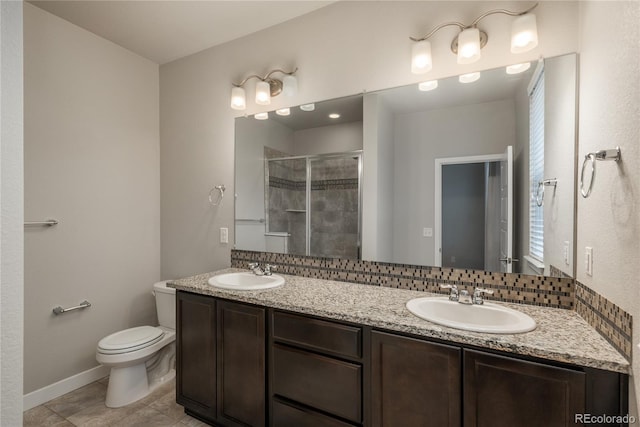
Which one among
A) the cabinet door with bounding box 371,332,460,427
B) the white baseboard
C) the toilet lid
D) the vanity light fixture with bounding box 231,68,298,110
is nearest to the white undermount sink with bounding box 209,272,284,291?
the toilet lid

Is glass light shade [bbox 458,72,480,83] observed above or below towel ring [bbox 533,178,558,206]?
above

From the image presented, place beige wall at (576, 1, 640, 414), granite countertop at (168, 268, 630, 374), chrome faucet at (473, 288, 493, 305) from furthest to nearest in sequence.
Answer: chrome faucet at (473, 288, 493, 305) < granite countertop at (168, 268, 630, 374) < beige wall at (576, 1, 640, 414)

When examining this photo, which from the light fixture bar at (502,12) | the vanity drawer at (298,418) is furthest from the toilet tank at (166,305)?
the light fixture bar at (502,12)

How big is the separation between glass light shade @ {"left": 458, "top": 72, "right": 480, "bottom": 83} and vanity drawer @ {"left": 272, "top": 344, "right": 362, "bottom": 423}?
1.57m

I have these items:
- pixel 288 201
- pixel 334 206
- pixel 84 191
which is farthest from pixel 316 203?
pixel 84 191

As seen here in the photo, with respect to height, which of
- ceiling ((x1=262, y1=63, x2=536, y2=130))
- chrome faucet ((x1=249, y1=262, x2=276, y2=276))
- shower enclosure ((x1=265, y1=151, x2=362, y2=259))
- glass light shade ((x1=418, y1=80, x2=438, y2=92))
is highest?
glass light shade ((x1=418, y1=80, x2=438, y2=92))

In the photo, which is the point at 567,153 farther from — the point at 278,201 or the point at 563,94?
the point at 278,201

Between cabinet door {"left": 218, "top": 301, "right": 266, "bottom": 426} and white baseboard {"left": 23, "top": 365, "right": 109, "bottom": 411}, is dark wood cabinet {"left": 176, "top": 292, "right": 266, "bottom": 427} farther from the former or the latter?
white baseboard {"left": 23, "top": 365, "right": 109, "bottom": 411}

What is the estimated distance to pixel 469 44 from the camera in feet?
5.25

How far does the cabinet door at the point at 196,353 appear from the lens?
1821 mm

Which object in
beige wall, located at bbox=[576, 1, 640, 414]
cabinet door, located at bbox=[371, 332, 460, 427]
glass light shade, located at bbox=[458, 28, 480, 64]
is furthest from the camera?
glass light shade, located at bbox=[458, 28, 480, 64]

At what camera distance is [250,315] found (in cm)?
166

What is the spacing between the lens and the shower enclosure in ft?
6.66

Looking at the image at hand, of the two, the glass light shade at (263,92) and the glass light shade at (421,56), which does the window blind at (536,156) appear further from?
the glass light shade at (263,92)
